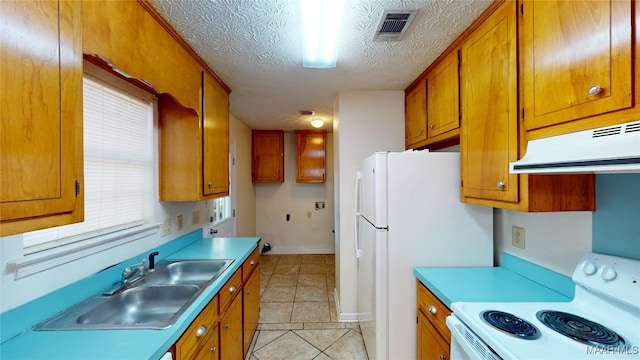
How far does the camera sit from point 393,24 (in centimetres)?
149

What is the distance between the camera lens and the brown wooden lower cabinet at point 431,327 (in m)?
1.31

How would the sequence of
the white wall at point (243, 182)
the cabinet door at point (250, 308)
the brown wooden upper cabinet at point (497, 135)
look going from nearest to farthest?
1. the brown wooden upper cabinet at point (497, 135)
2. the cabinet door at point (250, 308)
3. the white wall at point (243, 182)

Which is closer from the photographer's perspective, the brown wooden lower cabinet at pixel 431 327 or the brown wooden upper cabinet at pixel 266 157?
the brown wooden lower cabinet at pixel 431 327

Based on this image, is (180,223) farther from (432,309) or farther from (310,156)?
(310,156)

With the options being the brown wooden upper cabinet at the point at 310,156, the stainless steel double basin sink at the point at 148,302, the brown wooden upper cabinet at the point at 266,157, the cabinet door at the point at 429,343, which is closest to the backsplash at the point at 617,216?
the cabinet door at the point at 429,343

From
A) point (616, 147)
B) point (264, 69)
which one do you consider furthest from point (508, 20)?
point (264, 69)

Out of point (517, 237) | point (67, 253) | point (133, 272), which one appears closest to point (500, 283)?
point (517, 237)

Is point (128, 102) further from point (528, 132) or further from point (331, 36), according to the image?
point (528, 132)

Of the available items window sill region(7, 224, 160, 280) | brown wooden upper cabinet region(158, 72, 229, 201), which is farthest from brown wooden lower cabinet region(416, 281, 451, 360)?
window sill region(7, 224, 160, 280)

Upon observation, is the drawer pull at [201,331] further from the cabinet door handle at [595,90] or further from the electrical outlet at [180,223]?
the cabinet door handle at [595,90]

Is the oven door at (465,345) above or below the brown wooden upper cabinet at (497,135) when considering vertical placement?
below

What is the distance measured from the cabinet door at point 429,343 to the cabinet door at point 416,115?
4.75 feet

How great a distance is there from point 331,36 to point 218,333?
1.93 m

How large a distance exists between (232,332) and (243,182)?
2774 millimetres
